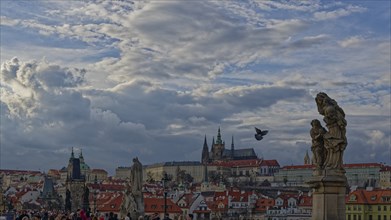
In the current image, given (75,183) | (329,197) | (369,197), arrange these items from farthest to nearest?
(75,183) < (369,197) < (329,197)

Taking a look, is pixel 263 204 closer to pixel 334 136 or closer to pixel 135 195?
→ pixel 135 195

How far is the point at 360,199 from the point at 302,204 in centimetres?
2343

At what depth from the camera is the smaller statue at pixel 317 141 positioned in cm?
1202

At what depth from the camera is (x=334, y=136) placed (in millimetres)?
11859

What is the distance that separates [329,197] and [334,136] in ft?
3.32

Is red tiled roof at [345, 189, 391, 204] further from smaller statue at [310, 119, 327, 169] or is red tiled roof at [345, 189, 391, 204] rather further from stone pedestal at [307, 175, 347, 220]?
stone pedestal at [307, 175, 347, 220]

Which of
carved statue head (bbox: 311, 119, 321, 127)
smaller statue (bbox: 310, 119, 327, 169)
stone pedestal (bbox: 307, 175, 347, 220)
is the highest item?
carved statue head (bbox: 311, 119, 321, 127)

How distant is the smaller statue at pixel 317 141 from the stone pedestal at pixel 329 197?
45 centimetres

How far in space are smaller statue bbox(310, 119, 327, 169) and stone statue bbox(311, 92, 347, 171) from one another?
5 cm

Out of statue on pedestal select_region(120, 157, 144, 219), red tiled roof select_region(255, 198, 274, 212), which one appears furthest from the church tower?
statue on pedestal select_region(120, 157, 144, 219)

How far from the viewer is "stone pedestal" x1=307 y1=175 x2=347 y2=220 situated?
1152 centimetres

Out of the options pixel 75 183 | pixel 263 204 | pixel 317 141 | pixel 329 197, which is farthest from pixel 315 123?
pixel 75 183

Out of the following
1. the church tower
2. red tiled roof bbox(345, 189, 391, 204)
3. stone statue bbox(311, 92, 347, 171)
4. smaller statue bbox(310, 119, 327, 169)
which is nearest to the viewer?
stone statue bbox(311, 92, 347, 171)

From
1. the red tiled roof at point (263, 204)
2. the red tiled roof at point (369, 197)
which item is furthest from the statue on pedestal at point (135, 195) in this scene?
the red tiled roof at point (263, 204)
